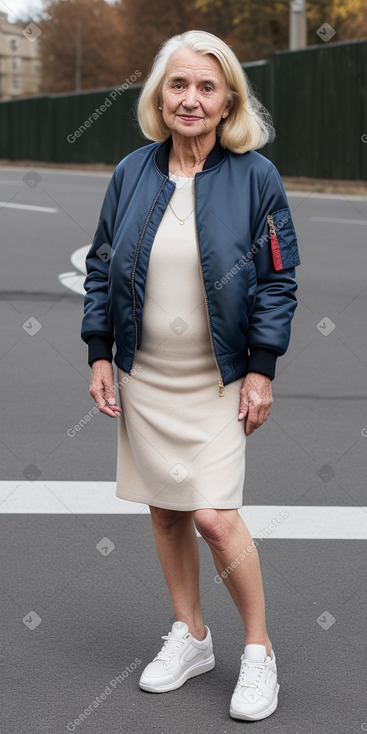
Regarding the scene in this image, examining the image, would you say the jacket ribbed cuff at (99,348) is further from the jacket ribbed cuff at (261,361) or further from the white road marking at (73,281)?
the white road marking at (73,281)

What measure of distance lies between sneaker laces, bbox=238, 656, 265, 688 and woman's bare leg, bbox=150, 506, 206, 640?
0.29 m

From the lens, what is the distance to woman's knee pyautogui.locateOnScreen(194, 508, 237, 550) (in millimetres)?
3668

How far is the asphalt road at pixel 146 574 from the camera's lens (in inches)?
150

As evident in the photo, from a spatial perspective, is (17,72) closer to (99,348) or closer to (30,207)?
(30,207)

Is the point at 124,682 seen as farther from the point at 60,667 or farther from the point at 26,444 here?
the point at 26,444

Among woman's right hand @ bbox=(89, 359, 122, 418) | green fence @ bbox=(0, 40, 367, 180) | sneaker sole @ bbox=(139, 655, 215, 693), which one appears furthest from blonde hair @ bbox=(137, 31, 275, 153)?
green fence @ bbox=(0, 40, 367, 180)

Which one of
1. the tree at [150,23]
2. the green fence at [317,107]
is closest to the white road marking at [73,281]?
the green fence at [317,107]

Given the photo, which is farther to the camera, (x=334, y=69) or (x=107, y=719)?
(x=334, y=69)

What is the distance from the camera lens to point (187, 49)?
367cm

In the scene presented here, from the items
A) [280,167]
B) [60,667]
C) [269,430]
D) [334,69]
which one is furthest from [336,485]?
[280,167]

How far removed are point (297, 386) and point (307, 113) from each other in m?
19.7

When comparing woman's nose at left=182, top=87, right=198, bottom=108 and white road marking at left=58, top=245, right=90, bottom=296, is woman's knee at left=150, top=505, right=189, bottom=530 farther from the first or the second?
white road marking at left=58, top=245, right=90, bottom=296

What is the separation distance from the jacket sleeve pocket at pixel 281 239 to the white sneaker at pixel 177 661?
3.95 feet

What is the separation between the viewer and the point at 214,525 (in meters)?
3.67
